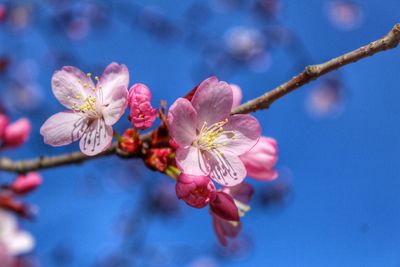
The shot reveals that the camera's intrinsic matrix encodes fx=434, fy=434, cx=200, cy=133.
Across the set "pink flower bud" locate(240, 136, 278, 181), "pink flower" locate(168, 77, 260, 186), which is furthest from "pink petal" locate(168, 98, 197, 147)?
"pink flower bud" locate(240, 136, 278, 181)

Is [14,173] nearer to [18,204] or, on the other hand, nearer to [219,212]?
[18,204]

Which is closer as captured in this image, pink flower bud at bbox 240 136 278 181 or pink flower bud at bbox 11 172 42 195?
pink flower bud at bbox 240 136 278 181

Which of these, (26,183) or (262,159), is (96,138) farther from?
Result: (26,183)

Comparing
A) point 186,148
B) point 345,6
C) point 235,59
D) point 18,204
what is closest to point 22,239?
Answer: point 18,204

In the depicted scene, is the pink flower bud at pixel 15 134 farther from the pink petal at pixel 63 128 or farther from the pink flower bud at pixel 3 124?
the pink petal at pixel 63 128

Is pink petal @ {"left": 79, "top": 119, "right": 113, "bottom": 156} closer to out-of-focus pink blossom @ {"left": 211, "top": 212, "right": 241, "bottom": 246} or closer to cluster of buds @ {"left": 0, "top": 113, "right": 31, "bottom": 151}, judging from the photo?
out-of-focus pink blossom @ {"left": 211, "top": 212, "right": 241, "bottom": 246}

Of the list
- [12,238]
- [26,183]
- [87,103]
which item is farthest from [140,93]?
[12,238]

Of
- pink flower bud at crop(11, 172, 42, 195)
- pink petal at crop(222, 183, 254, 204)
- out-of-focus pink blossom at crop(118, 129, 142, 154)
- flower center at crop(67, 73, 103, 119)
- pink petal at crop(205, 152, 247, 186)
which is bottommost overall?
pink petal at crop(205, 152, 247, 186)
